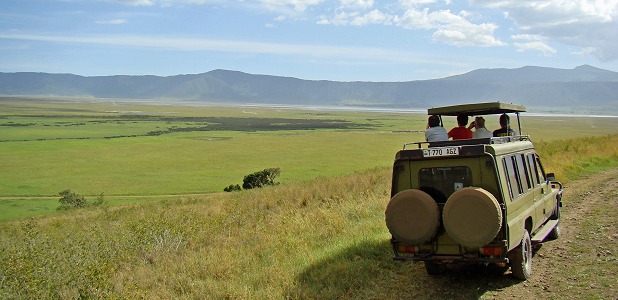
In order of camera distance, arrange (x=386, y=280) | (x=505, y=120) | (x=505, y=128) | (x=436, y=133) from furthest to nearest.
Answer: (x=505, y=128), (x=505, y=120), (x=436, y=133), (x=386, y=280)

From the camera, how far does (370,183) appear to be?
1970 centimetres

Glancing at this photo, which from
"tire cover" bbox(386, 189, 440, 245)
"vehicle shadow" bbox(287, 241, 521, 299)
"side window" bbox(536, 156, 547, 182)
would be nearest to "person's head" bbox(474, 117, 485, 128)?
"side window" bbox(536, 156, 547, 182)

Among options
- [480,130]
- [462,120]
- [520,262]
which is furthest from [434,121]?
[520,262]

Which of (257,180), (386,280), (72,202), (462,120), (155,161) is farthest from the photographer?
(155,161)

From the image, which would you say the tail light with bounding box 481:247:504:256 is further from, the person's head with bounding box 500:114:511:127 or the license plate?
the person's head with bounding box 500:114:511:127

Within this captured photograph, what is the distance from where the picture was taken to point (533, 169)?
946 cm

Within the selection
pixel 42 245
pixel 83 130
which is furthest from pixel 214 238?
pixel 83 130

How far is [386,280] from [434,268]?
0.78m

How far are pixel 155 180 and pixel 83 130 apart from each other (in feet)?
256

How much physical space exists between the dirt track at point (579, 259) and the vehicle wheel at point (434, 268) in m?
1.02

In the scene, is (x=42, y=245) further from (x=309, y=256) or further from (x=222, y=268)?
(x=309, y=256)

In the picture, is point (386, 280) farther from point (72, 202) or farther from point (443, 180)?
point (72, 202)

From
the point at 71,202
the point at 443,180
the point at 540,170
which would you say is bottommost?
the point at 71,202

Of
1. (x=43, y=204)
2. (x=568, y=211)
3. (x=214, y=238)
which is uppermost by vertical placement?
(x=568, y=211)
